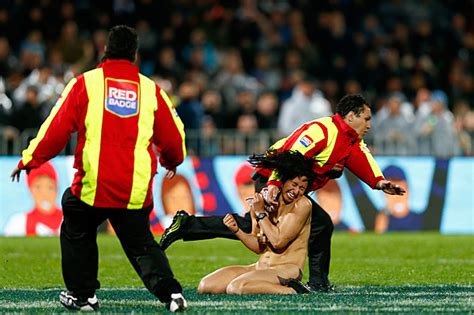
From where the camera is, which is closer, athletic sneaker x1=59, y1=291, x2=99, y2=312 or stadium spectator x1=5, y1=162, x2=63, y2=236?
athletic sneaker x1=59, y1=291, x2=99, y2=312

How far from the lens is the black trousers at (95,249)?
9086 millimetres

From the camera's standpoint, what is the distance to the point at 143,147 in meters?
9.08

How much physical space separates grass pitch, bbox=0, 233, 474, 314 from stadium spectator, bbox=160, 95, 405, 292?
48 cm

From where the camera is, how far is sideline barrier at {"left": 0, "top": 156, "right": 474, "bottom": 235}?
20.6 m

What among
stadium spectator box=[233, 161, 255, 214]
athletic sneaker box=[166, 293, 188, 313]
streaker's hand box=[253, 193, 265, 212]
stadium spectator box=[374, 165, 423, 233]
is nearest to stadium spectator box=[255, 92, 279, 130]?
stadium spectator box=[233, 161, 255, 214]

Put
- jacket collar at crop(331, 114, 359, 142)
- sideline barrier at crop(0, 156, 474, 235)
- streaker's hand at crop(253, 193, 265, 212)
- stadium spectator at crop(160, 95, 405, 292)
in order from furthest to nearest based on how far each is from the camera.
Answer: sideline barrier at crop(0, 156, 474, 235) < jacket collar at crop(331, 114, 359, 142) < stadium spectator at crop(160, 95, 405, 292) < streaker's hand at crop(253, 193, 265, 212)

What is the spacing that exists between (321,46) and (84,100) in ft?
55.6

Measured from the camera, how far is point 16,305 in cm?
980

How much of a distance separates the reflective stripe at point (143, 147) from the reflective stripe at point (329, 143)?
2.84 m

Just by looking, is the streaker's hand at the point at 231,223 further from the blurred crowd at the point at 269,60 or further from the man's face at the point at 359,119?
the blurred crowd at the point at 269,60

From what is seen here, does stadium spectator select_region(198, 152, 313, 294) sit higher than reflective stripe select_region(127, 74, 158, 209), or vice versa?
reflective stripe select_region(127, 74, 158, 209)

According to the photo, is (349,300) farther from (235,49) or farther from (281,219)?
(235,49)

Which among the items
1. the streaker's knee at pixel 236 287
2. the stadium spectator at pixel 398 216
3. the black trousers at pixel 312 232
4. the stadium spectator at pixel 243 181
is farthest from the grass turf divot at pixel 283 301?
the stadium spectator at pixel 398 216

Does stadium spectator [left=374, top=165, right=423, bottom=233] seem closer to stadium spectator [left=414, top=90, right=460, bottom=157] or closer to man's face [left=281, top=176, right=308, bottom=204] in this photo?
stadium spectator [left=414, top=90, right=460, bottom=157]
